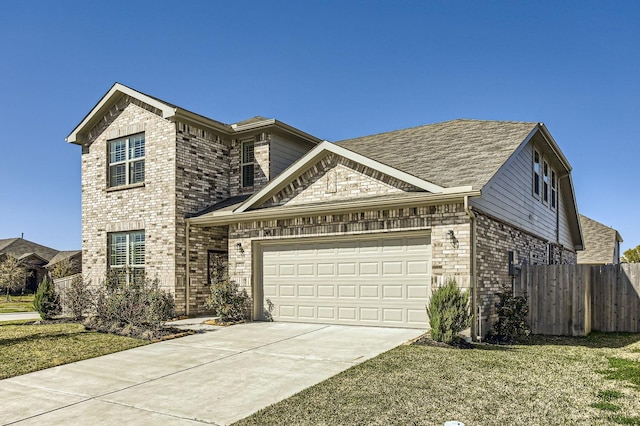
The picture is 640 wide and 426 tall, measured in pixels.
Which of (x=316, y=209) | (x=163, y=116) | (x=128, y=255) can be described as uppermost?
(x=163, y=116)

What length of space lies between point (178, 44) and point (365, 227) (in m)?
8.48

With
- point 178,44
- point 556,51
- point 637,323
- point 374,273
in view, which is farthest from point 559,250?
point 178,44

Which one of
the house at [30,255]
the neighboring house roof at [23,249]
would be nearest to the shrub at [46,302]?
the house at [30,255]

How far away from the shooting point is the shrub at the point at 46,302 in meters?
14.7

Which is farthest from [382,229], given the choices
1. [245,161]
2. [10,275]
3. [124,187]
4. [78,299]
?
[10,275]

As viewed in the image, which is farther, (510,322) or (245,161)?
(245,161)

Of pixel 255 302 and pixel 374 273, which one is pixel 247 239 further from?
pixel 374 273

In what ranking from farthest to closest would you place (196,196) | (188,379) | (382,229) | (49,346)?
(196,196) < (382,229) < (49,346) < (188,379)

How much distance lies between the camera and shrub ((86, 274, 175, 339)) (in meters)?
11.2

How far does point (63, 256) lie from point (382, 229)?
38.5 meters

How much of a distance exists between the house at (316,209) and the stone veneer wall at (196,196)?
0.05m

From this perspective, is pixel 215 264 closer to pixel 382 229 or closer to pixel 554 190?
pixel 382 229

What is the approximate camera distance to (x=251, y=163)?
53.3ft

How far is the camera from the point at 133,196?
15.3 metres
